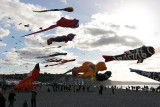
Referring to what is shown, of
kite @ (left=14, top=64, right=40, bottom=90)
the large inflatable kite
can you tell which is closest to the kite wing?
the large inflatable kite

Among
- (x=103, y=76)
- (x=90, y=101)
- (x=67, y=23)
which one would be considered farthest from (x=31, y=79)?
(x=67, y=23)

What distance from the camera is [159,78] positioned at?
1655 cm

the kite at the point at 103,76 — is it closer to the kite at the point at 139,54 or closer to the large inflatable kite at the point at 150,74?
the large inflatable kite at the point at 150,74

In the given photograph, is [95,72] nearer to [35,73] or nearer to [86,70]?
[86,70]

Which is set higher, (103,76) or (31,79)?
(103,76)

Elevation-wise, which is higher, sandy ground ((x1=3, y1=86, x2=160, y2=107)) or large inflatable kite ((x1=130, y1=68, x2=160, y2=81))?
large inflatable kite ((x1=130, y1=68, x2=160, y2=81))

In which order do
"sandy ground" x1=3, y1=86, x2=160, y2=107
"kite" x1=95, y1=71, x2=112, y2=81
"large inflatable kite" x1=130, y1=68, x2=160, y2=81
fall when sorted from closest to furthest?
"kite" x1=95, y1=71, x2=112, y2=81 → "large inflatable kite" x1=130, y1=68, x2=160, y2=81 → "sandy ground" x1=3, y1=86, x2=160, y2=107

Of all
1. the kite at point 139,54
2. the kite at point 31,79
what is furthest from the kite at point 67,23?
the kite at point 31,79

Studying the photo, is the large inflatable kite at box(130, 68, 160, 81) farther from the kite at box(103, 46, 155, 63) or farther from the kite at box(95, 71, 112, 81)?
the kite at box(103, 46, 155, 63)

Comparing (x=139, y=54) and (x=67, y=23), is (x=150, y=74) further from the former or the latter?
(x=67, y=23)

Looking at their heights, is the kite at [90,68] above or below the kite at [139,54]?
below

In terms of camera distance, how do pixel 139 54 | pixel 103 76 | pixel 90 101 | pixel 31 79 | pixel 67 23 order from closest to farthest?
1. pixel 139 54
2. pixel 67 23
3. pixel 103 76
4. pixel 90 101
5. pixel 31 79

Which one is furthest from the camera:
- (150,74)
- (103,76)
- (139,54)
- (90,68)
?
(90,68)

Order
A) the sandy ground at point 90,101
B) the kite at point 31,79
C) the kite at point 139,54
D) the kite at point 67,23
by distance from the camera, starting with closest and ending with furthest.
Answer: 1. the kite at point 139,54
2. the kite at point 67,23
3. the sandy ground at point 90,101
4. the kite at point 31,79
